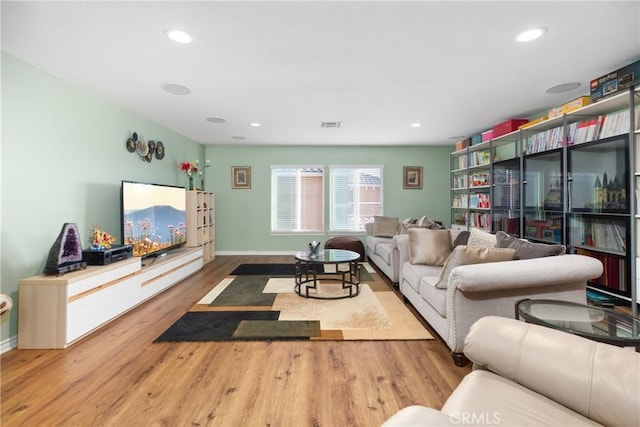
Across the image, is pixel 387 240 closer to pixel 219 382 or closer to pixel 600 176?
pixel 600 176

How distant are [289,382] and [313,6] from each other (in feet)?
7.68

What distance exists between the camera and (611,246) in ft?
10.0

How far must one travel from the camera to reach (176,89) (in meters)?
3.22

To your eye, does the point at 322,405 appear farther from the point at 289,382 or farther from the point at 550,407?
the point at 550,407

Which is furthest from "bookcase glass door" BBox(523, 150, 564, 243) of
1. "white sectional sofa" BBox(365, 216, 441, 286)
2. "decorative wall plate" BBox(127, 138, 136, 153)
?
"decorative wall plate" BBox(127, 138, 136, 153)

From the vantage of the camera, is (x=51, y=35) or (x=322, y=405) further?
(x=51, y=35)

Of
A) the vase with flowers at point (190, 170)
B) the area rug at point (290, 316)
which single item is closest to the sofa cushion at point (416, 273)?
the area rug at point (290, 316)

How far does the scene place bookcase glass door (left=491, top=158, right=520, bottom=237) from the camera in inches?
170

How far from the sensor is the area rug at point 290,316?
8.60ft

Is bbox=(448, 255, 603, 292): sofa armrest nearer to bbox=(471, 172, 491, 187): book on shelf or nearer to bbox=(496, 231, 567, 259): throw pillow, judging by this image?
bbox=(496, 231, 567, 259): throw pillow

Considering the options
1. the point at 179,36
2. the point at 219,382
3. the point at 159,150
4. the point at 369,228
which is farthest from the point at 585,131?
the point at 159,150

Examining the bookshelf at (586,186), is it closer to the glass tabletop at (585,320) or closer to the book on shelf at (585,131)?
the book on shelf at (585,131)

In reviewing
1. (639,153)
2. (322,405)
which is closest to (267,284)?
(322,405)

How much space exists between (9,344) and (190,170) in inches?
141
